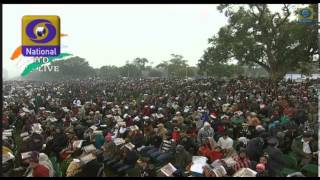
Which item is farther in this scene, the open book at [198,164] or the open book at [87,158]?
the open book at [87,158]

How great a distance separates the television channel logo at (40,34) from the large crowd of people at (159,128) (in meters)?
2.21

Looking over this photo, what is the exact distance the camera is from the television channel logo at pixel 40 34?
859 centimetres

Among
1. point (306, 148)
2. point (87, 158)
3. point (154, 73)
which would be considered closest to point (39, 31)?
point (87, 158)

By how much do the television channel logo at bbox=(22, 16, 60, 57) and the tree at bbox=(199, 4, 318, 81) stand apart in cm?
1491

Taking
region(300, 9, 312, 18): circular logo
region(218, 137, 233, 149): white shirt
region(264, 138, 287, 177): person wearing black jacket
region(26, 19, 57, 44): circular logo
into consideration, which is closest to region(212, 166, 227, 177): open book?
region(264, 138, 287, 177): person wearing black jacket

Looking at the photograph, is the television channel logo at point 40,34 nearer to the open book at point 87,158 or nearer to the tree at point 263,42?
the open book at point 87,158

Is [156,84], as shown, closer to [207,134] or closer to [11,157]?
[207,134]

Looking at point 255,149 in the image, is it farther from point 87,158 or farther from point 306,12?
point 306,12

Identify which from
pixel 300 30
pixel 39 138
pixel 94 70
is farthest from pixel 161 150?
pixel 300 30

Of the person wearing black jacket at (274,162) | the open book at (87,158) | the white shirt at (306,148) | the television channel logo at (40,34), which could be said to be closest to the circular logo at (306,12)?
the white shirt at (306,148)

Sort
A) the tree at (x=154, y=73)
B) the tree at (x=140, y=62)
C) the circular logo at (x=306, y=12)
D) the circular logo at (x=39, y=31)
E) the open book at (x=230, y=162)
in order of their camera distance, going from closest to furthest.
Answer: the open book at (x=230, y=162) → the circular logo at (x=39, y=31) → the circular logo at (x=306, y=12) → the tree at (x=140, y=62) → the tree at (x=154, y=73)

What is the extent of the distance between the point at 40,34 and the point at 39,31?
10 centimetres

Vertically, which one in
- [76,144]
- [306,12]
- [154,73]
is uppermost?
[306,12]

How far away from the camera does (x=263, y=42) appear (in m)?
24.6
